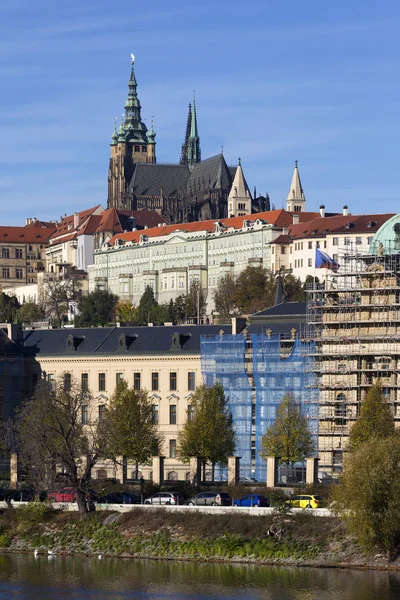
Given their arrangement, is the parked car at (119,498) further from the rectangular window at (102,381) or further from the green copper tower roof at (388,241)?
the rectangular window at (102,381)

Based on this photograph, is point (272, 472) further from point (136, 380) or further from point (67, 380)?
point (67, 380)

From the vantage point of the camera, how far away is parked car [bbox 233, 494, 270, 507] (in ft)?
271

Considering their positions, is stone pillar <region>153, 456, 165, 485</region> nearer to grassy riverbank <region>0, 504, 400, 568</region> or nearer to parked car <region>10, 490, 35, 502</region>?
parked car <region>10, 490, 35, 502</region>

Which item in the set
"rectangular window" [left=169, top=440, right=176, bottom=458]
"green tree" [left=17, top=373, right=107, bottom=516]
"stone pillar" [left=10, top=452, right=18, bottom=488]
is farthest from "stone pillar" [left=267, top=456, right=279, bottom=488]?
"rectangular window" [left=169, top=440, right=176, bottom=458]

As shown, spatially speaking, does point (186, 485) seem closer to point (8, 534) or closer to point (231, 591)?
point (8, 534)

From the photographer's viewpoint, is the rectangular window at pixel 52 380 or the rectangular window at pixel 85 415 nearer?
the rectangular window at pixel 85 415

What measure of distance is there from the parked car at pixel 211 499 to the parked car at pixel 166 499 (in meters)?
0.69

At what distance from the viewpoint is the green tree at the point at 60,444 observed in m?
85.0

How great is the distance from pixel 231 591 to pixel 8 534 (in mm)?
17253

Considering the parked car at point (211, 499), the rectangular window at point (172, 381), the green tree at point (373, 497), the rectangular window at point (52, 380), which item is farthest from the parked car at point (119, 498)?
the rectangular window at point (52, 380)

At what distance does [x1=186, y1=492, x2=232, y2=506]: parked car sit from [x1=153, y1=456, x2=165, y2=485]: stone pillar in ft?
22.6

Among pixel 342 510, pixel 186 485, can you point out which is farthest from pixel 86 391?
pixel 342 510

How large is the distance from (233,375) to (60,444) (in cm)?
2153

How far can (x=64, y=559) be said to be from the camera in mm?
80938
